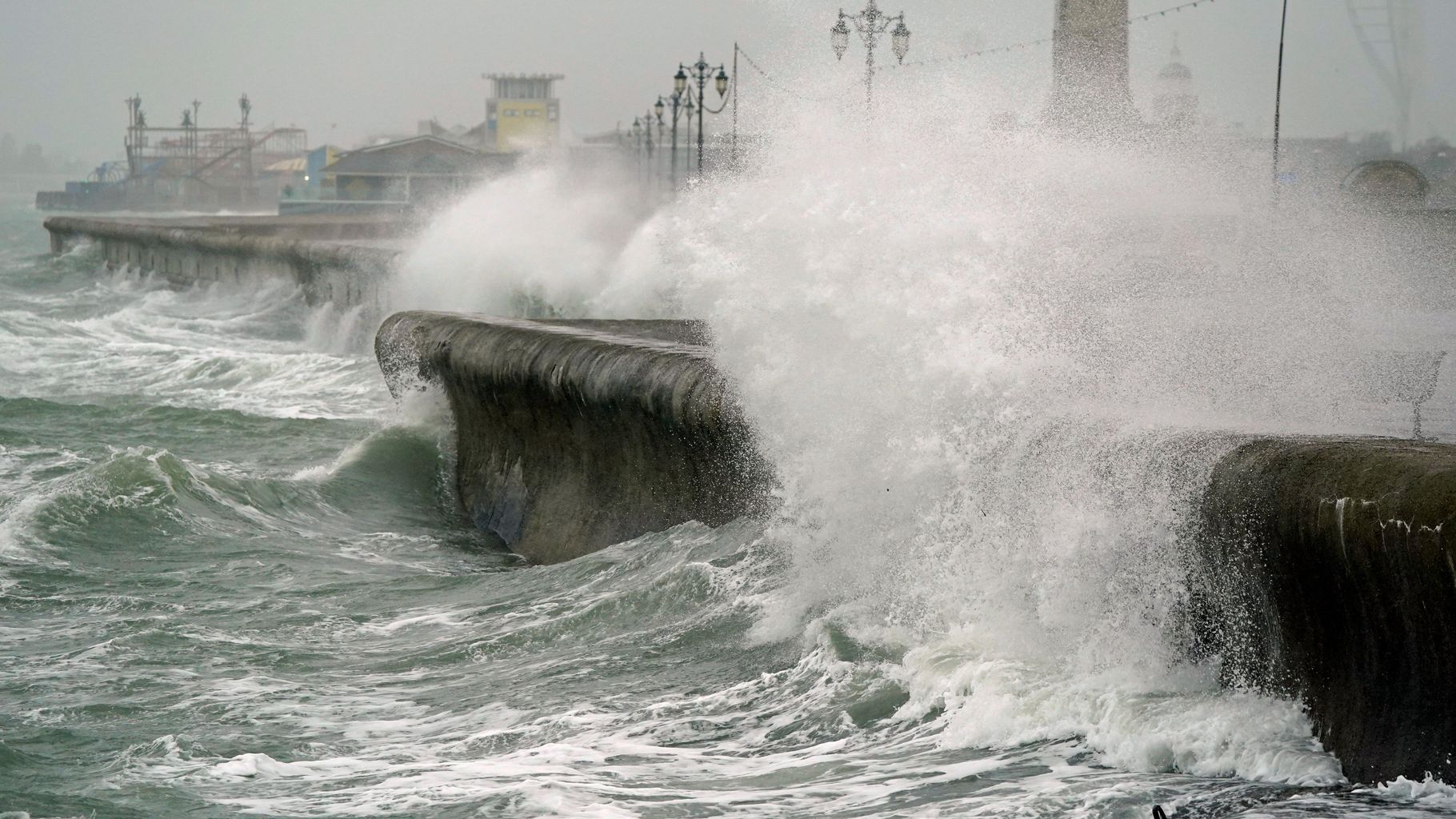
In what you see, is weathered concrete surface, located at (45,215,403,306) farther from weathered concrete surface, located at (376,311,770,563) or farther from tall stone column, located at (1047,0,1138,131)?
tall stone column, located at (1047,0,1138,131)

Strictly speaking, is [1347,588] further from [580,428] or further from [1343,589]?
[580,428]

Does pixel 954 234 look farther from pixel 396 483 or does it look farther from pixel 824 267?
pixel 396 483

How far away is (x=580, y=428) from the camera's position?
7293 mm

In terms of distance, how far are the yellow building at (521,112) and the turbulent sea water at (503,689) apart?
9975 centimetres

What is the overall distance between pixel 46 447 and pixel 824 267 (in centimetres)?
708

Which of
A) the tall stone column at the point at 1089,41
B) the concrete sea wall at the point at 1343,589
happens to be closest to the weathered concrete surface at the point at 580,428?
the concrete sea wall at the point at 1343,589

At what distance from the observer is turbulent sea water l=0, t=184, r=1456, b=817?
362 cm

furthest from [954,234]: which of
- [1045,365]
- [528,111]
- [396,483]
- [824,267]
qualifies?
[528,111]

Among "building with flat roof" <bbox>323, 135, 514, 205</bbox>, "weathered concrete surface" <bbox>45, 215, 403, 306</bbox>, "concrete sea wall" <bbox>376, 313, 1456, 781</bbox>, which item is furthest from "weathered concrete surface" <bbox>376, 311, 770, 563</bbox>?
"building with flat roof" <bbox>323, 135, 514, 205</bbox>

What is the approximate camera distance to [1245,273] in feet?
30.5

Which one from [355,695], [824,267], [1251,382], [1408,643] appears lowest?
[355,695]

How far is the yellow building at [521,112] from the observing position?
112938 millimetres

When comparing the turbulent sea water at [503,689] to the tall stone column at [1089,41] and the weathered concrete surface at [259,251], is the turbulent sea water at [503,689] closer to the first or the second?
the weathered concrete surface at [259,251]

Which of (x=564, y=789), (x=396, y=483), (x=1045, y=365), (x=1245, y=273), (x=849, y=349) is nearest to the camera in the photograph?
(x=564, y=789)
